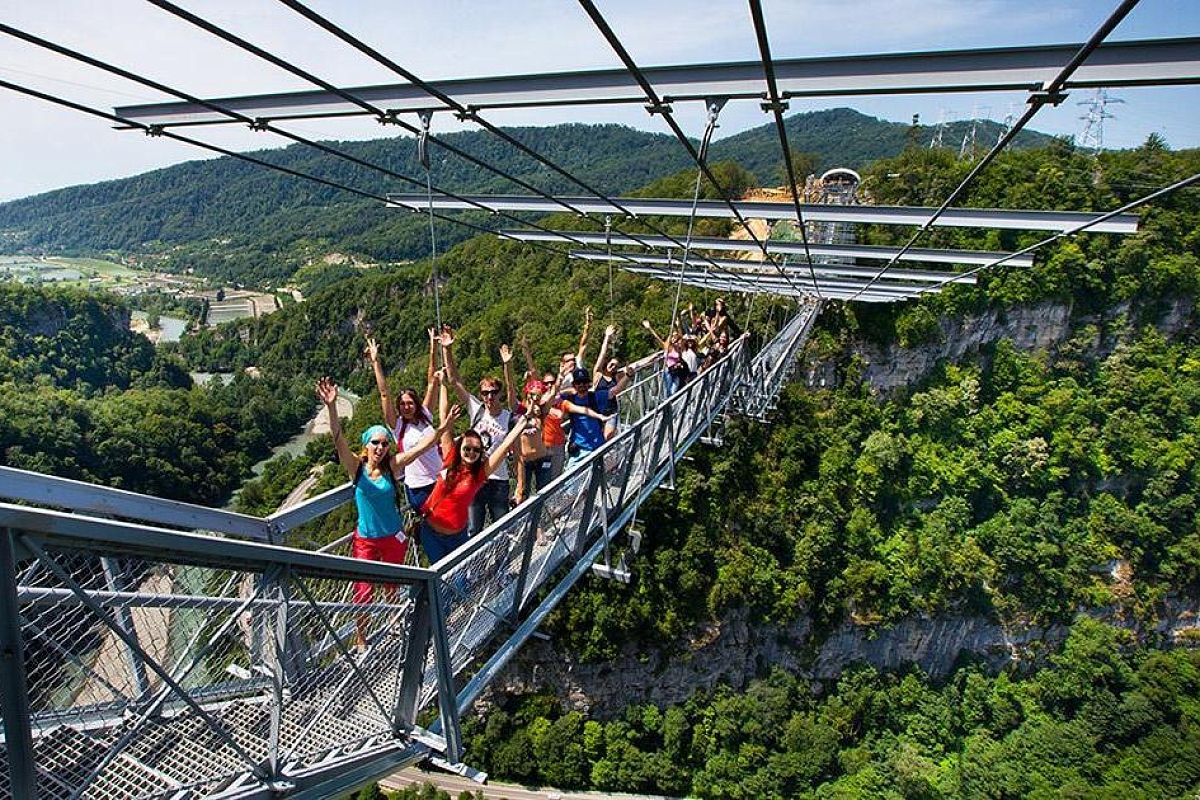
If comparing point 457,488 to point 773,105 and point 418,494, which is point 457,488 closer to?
point 418,494

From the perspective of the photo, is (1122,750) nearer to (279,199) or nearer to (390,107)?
(390,107)

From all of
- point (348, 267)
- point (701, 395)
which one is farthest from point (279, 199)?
point (701, 395)

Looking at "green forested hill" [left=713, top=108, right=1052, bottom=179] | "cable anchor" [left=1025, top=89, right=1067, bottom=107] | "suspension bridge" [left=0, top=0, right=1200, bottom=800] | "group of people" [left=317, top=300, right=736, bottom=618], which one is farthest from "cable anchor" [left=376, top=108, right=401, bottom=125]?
"green forested hill" [left=713, top=108, right=1052, bottom=179]

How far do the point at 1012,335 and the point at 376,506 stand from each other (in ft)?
113

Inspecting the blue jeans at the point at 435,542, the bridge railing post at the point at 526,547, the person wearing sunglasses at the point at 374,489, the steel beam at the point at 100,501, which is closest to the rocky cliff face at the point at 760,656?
the bridge railing post at the point at 526,547

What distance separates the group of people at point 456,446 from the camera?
13.4 ft

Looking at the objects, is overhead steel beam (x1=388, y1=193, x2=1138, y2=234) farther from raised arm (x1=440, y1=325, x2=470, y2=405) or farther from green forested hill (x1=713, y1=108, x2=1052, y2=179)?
green forested hill (x1=713, y1=108, x2=1052, y2=179)

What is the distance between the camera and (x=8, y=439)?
36750mm

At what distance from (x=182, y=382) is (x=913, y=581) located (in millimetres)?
76483

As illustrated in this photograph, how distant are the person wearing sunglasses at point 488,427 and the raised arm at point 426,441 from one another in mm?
458

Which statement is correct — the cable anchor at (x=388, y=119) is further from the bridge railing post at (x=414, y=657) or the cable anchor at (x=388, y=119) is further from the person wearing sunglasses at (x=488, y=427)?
the bridge railing post at (x=414, y=657)

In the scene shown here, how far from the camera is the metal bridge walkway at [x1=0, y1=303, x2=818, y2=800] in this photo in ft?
5.31

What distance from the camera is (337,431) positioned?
3941 millimetres

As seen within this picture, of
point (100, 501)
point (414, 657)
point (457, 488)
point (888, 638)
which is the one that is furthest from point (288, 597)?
point (888, 638)
